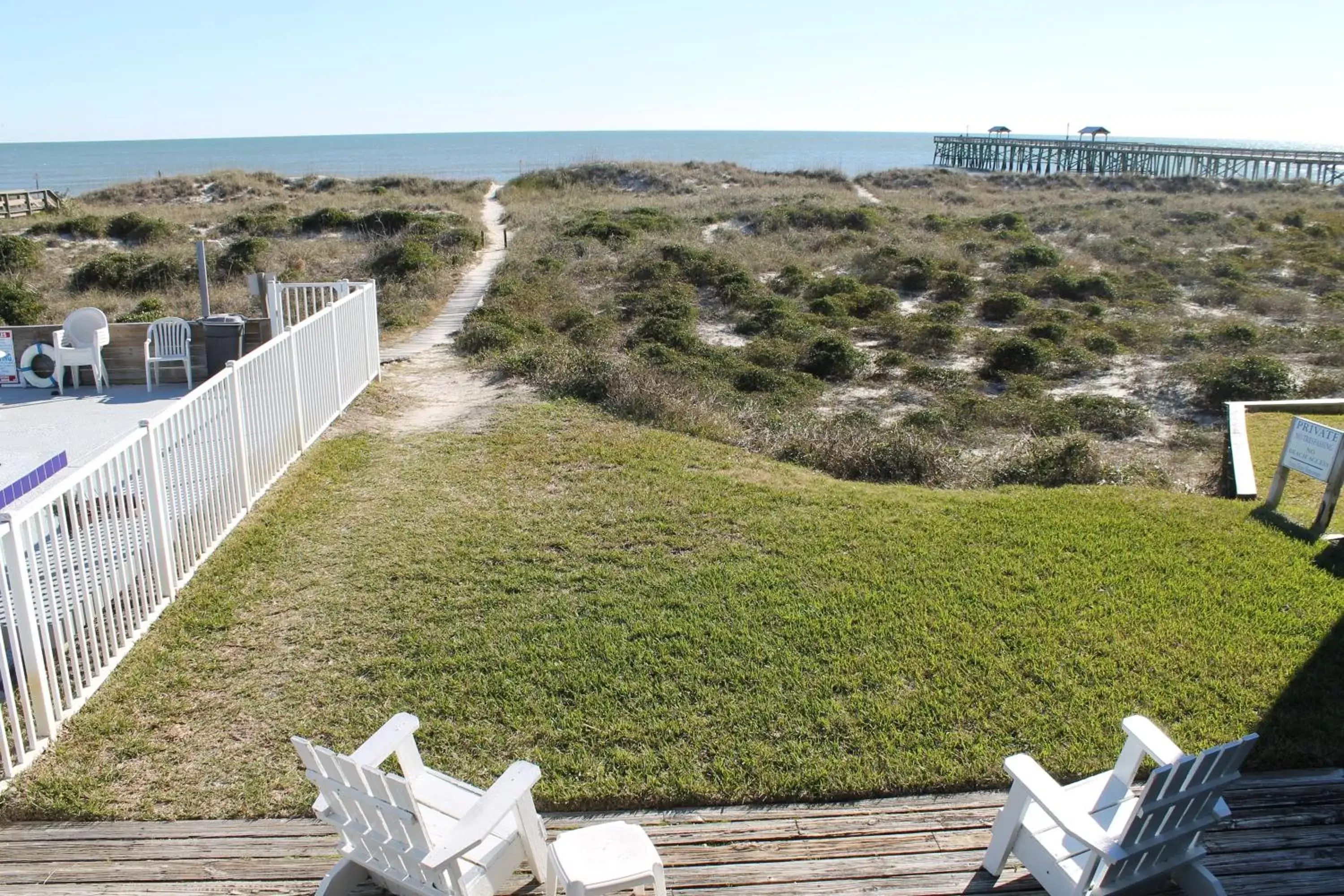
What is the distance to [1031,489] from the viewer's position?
907 cm

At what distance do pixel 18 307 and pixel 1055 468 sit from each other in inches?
737

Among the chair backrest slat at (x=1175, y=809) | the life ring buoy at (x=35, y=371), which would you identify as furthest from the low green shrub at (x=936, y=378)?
the life ring buoy at (x=35, y=371)

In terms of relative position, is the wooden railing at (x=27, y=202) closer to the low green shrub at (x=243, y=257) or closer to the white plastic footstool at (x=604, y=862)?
the low green shrub at (x=243, y=257)

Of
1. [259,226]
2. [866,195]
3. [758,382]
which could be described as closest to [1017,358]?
[758,382]

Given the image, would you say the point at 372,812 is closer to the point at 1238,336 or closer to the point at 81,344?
the point at 81,344

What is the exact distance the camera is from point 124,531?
5.91 metres

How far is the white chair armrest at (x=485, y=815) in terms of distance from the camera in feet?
10.8

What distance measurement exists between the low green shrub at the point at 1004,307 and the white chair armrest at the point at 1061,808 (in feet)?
57.8

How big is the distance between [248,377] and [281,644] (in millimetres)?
3072

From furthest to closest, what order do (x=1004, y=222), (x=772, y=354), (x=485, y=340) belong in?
(x=1004, y=222) → (x=772, y=354) → (x=485, y=340)

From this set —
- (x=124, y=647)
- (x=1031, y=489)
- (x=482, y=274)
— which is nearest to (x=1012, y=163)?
(x=482, y=274)

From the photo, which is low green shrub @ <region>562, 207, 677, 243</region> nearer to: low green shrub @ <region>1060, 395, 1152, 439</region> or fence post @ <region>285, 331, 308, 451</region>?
low green shrub @ <region>1060, 395, 1152, 439</region>

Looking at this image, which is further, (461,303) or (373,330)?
(461,303)

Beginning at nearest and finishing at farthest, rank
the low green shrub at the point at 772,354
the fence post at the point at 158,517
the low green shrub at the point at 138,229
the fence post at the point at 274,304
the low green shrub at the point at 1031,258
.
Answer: the fence post at the point at 158,517
the fence post at the point at 274,304
the low green shrub at the point at 772,354
the low green shrub at the point at 1031,258
the low green shrub at the point at 138,229
